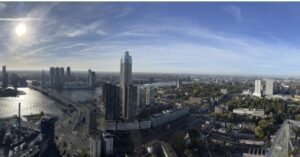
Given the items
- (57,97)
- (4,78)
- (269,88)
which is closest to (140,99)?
(4,78)

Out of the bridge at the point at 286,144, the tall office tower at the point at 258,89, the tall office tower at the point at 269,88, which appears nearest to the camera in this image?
the bridge at the point at 286,144

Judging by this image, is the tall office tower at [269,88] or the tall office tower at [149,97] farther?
the tall office tower at [269,88]

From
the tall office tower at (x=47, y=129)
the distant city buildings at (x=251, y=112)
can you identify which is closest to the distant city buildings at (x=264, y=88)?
the distant city buildings at (x=251, y=112)

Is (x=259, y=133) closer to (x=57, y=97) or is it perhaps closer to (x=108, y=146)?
(x=108, y=146)

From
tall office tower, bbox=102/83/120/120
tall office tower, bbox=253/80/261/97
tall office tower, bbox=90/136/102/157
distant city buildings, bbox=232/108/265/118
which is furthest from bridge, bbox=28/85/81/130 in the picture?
tall office tower, bbox=253/80/261/97

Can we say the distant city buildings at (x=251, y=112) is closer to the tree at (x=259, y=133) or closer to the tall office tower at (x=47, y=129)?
the tree at (x=259, y=133)

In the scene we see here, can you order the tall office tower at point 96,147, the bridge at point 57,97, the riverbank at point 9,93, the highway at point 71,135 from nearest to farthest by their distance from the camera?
the tall office tower at point 96,147 < the highway at point 71,135 < the riverbank at point 9,93 < the bridge at point 57,97
